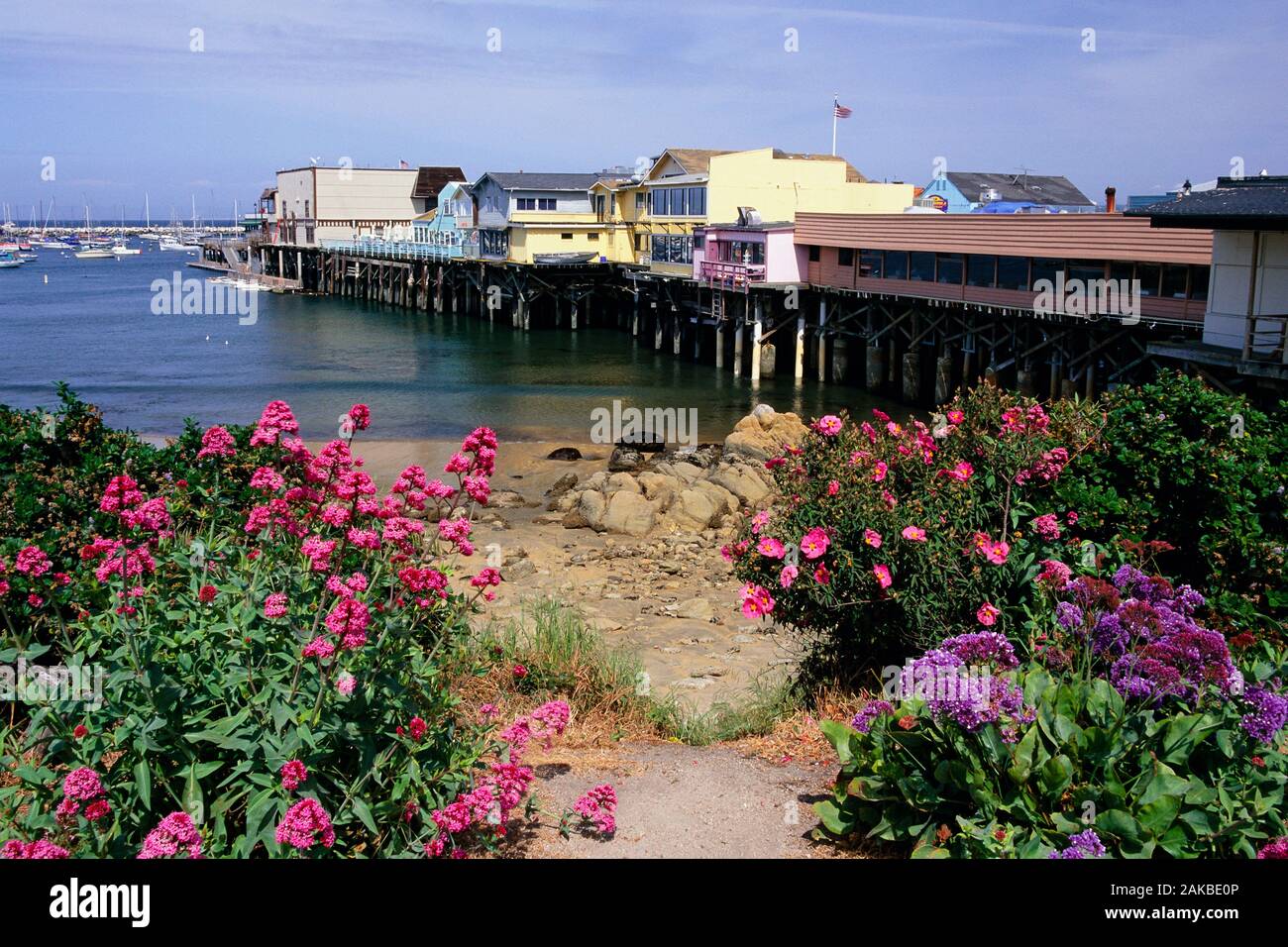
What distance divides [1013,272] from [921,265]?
180 inches

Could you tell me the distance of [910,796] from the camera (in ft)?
18.3

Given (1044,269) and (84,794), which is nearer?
(84,794)

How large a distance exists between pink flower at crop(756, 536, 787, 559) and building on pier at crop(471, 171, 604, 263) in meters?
55.3

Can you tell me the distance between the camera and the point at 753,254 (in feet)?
144

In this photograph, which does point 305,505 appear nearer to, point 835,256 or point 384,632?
point 384,632

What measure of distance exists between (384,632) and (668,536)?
15711 millimetres

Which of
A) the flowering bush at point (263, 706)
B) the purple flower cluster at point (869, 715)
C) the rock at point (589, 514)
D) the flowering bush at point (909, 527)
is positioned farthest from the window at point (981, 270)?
the flowering bush at point (263, 706)

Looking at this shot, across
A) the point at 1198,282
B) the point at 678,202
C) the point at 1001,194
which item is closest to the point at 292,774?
the point at 1198,282

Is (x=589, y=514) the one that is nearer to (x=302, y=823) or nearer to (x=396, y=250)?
(x=302, y=823)

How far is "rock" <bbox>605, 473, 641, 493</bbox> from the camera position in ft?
75.6

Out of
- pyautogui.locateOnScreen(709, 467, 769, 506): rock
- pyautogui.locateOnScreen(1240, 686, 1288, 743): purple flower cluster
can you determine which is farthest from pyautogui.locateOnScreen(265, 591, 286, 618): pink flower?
pyautogui.locateOnScreen(709, 467, 769, 506): rock

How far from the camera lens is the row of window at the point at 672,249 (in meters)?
51.8

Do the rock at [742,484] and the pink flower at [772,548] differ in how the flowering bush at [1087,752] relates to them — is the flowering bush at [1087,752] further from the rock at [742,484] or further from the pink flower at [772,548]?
the rock at [742,484]

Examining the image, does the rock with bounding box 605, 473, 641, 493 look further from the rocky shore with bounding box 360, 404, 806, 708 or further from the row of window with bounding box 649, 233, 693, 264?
the row of window with bounding box 649, 233, 693, 264
